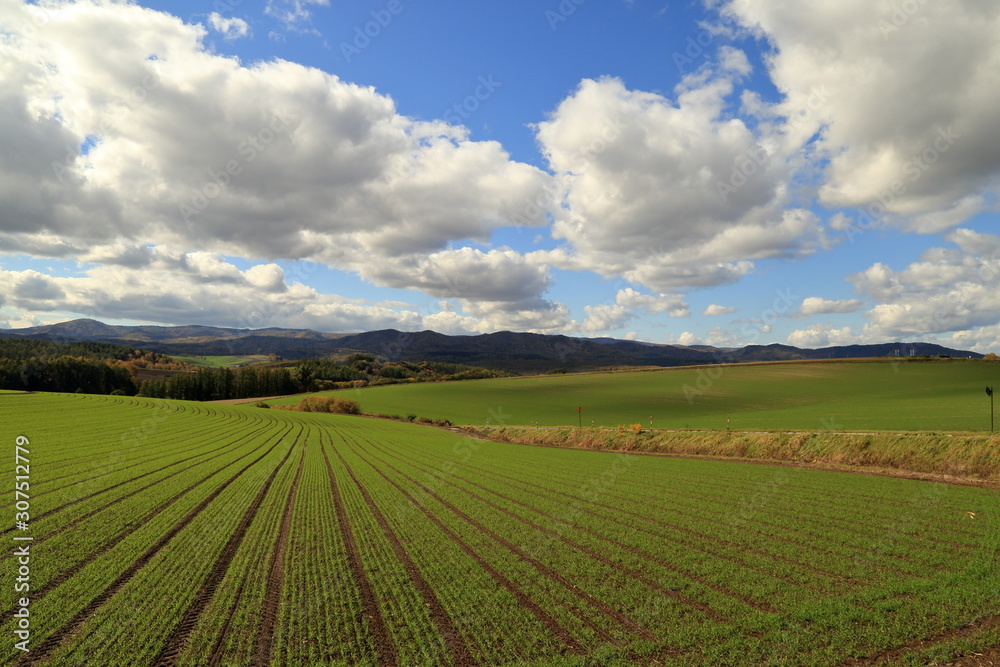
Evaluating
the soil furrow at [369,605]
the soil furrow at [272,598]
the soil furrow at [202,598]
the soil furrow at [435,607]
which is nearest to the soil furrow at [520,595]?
the soil furrow at [435,607]

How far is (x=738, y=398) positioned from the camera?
68.6 metres

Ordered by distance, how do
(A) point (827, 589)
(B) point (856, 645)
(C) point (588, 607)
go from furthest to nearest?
(A) point (827, 589)
(C) point (588, 607)
(B) point (856, 645)

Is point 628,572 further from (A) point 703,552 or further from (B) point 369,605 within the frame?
(B) point 369,605

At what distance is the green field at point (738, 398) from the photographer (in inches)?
1742

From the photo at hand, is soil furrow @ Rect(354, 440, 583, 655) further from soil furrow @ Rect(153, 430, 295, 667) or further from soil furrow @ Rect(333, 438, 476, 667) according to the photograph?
soil furrow @ Rect(153, 430, 295, 667)

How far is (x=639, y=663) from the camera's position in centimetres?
672

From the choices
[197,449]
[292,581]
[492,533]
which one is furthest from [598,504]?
[197,449]

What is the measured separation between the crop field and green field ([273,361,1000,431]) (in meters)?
29.2

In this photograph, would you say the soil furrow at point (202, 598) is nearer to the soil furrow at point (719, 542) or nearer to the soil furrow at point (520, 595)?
the soil furrow at point (520, 595)

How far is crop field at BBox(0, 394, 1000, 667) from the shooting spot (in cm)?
705

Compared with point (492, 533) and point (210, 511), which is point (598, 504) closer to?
point (492, 533)

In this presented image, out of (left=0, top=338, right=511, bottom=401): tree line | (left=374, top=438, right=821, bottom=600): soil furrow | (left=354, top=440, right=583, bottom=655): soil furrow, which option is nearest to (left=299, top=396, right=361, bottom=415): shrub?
(left=0, top=338, right=511, bottom=401): tree line

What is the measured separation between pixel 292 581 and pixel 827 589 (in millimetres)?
10687

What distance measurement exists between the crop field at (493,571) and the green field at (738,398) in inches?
1148
